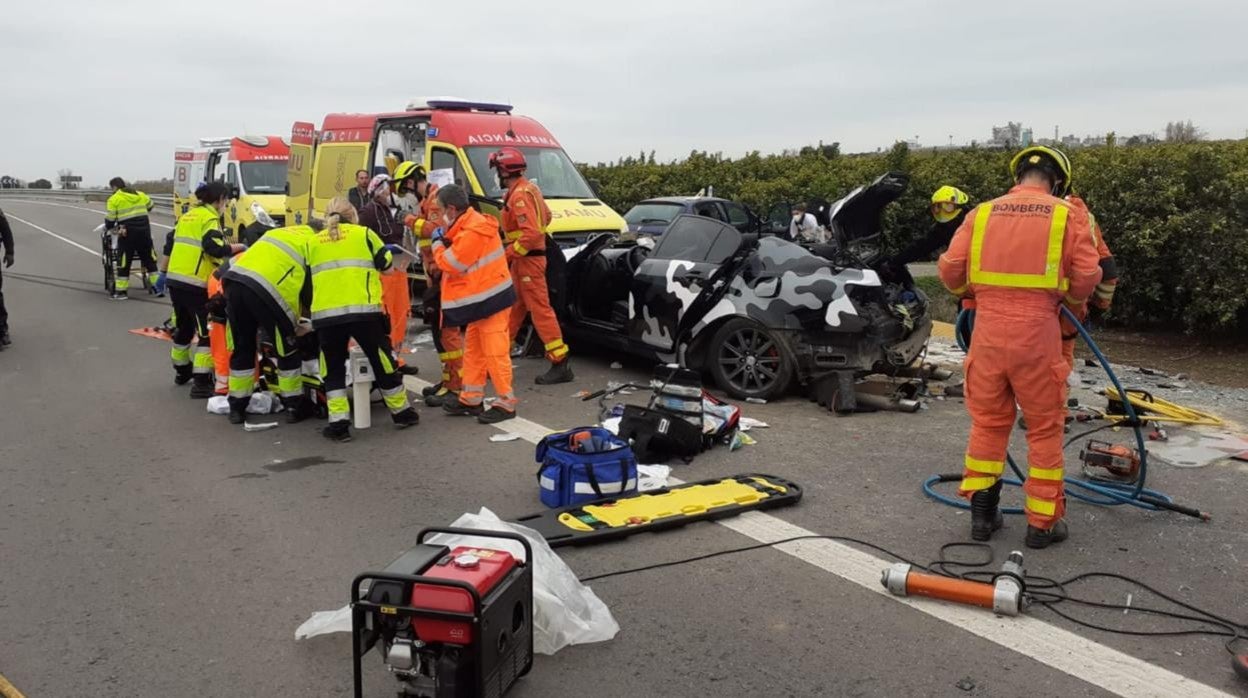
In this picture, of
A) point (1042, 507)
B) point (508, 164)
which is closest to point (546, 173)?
point (508, 164)

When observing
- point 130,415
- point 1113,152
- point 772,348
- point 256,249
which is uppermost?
point 1113,152

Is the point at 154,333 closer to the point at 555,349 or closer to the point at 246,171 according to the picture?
the point at 555,349

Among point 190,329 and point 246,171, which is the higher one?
point 246,171

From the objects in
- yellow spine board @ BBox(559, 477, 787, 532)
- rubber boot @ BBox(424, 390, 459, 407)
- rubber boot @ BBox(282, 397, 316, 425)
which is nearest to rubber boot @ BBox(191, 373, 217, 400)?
rubber boot @ BBox(282, 397, 316, 425)

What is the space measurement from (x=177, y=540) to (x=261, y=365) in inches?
124

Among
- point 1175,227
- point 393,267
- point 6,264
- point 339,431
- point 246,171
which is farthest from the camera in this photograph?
point 246,171

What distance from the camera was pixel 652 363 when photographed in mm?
9555

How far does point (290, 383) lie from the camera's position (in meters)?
7.45

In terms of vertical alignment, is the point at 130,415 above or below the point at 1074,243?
below

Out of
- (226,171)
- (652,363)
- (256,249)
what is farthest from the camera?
(226,171)

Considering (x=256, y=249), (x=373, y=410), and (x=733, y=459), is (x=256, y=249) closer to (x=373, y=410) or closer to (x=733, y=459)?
(x=373, y=410)

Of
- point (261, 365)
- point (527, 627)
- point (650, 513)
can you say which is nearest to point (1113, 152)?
point (650, 513)

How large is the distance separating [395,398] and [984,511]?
13.8 ft

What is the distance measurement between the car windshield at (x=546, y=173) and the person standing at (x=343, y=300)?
485cm
